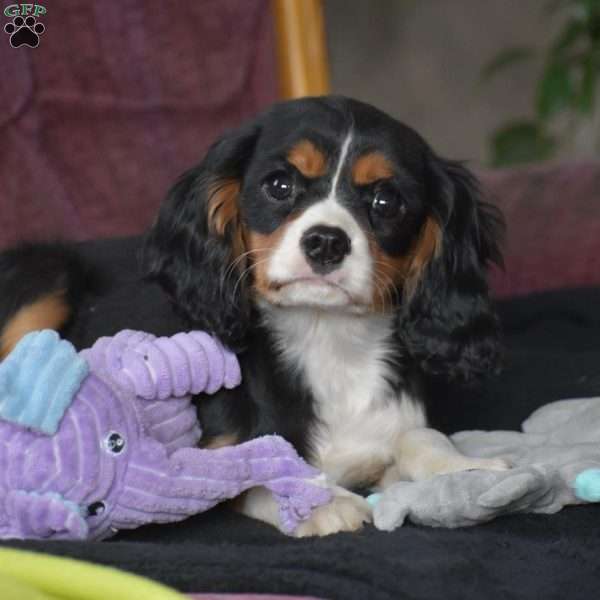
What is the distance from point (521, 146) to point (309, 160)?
2.78 m

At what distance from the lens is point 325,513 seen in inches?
60.9

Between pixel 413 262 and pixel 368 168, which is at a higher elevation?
pixel 368 168

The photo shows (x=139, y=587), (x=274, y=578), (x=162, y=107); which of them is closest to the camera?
(x=139, y=587)

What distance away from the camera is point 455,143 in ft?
17.2

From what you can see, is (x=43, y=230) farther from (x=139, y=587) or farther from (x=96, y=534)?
(x=139, y=587)

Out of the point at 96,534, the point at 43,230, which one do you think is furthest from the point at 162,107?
the point at 96,534

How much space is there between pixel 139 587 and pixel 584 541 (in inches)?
26.1

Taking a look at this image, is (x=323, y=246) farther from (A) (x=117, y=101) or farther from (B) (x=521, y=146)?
(B) (x=521, y=146)

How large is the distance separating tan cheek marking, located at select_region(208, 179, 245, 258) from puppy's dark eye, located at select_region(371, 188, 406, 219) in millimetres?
235

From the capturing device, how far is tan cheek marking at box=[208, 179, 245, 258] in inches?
73.5

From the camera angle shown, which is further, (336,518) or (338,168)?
(338,168)

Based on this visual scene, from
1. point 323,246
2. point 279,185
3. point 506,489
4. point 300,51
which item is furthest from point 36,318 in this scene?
point 300,51

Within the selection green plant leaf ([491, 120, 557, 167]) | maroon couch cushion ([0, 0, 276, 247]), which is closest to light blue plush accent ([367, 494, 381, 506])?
maroon couch cushion ([0, 0, 276, 247])

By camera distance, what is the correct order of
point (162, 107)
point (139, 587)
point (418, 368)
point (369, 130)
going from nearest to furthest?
1. point (139, 587)
2. point (369, 130)
3. point (418, 368)
4. point (162, 107)
